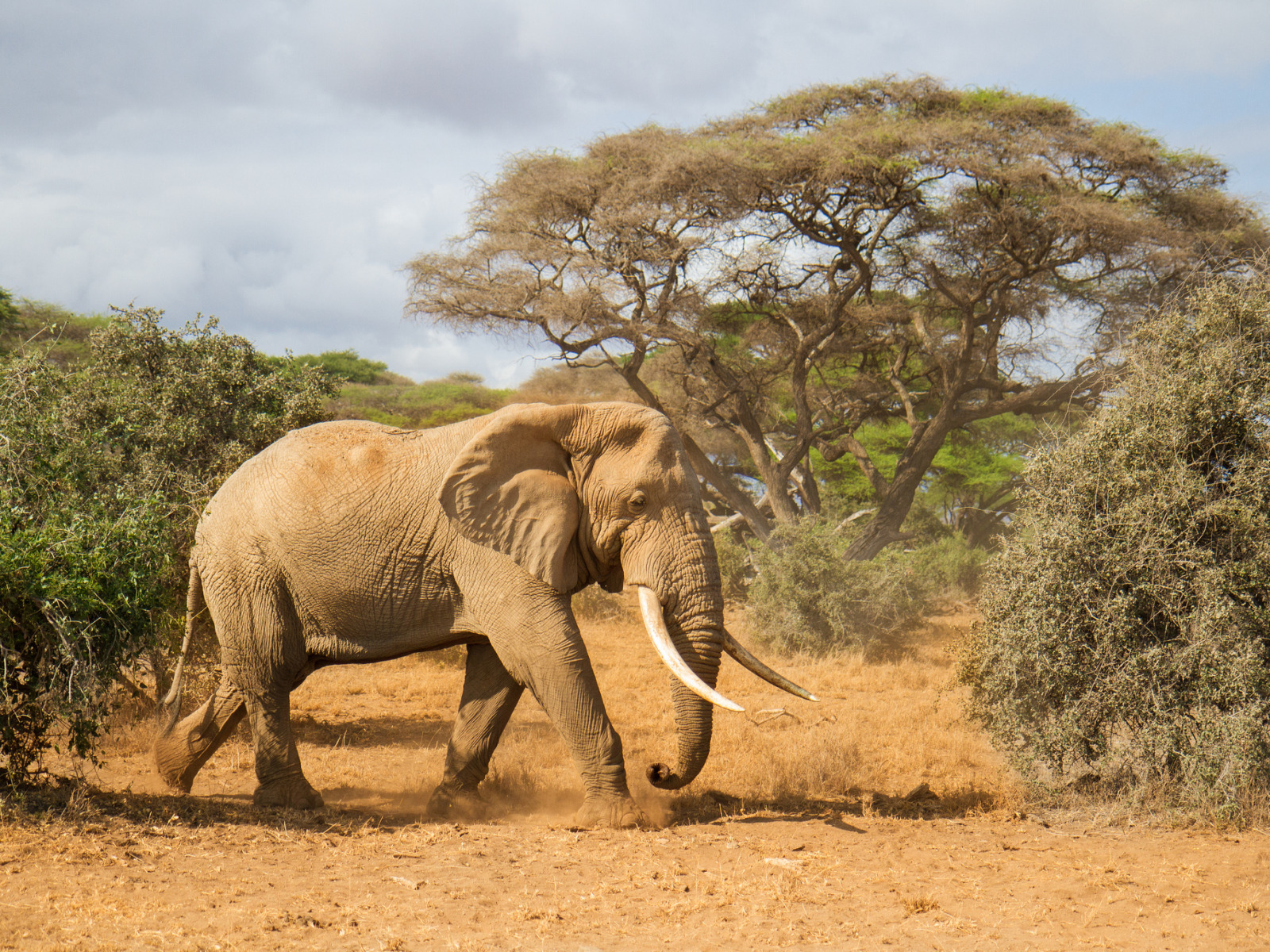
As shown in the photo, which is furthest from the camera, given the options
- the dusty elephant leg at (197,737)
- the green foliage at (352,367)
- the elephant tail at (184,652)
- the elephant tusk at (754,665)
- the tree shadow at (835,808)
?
the green foliage at (352,367)

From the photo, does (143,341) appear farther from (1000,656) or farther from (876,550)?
(876,550)

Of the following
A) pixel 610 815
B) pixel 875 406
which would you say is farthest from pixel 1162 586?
pixel 875 406

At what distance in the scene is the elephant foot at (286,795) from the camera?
7.19 metres

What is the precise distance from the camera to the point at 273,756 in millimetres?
7195

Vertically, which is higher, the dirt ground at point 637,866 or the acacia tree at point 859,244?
the acacia tree at point 859,244

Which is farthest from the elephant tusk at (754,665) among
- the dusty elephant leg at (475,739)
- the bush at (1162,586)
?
the bush at (1162,586)

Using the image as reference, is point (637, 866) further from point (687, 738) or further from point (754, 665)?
point (754, 665)

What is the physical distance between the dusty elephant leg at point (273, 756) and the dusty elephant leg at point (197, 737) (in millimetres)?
306

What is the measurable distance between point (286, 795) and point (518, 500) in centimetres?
252

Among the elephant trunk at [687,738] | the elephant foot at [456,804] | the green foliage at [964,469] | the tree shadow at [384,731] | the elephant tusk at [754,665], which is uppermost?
the green foliage at [964,469]

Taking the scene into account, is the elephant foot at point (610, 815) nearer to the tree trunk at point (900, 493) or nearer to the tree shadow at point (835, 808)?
→ the tree shadow at point (835, 808)

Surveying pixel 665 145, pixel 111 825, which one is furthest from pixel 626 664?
pixel 665 145

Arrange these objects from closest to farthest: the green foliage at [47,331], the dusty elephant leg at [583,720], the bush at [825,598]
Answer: the dusty elephant leg at [583,720], the bush at [825,598], the green foliage at [47,331]

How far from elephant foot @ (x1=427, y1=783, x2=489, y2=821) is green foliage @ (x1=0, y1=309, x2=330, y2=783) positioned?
6.83 ft
